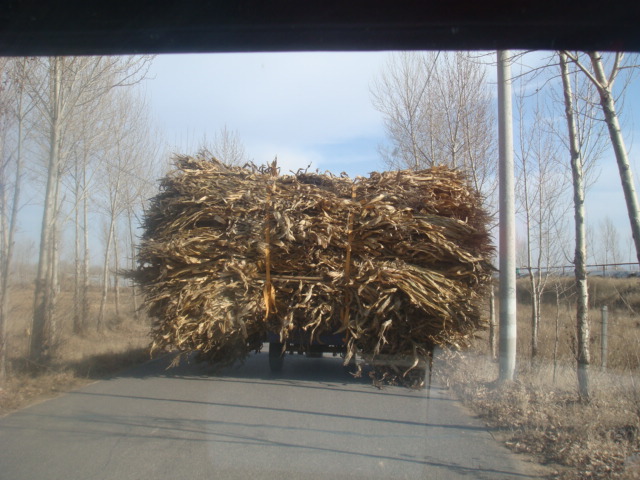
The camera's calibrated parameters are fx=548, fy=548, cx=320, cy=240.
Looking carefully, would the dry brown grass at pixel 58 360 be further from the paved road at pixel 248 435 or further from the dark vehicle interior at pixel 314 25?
the dark vehicle interior at pixel 314 25

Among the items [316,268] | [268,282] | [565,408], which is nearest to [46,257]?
[268,282]

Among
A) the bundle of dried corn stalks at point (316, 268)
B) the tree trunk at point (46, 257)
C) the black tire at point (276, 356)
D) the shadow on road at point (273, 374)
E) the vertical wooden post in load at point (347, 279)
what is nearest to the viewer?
the bundle of dried corn stalks at point (316, 268)

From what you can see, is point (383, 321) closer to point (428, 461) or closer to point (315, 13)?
point (428, 461)

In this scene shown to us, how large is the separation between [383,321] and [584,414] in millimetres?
2979

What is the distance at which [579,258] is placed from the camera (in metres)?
7.20

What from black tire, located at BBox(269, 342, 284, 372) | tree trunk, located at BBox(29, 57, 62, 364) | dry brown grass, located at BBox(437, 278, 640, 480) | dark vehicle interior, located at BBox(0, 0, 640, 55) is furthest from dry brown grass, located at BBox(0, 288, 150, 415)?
dry brown grass, located at BBox(437, 278, 640, 480)

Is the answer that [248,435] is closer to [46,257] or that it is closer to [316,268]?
[316,268]

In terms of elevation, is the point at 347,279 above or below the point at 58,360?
above

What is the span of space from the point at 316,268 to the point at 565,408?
375 centimetres

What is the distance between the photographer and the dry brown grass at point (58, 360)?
25.3ft

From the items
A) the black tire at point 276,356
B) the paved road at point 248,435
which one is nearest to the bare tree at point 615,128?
the paved road at point 248,435

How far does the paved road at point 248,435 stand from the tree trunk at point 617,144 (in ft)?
8.46

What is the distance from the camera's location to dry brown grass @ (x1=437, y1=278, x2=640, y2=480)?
4.81m

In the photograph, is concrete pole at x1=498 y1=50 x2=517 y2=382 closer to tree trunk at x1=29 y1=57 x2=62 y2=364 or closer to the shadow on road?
the shadow on road
